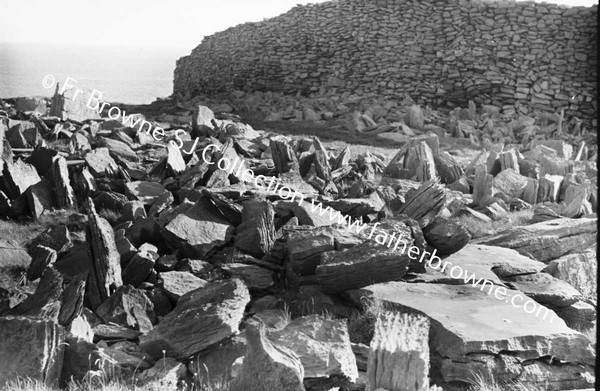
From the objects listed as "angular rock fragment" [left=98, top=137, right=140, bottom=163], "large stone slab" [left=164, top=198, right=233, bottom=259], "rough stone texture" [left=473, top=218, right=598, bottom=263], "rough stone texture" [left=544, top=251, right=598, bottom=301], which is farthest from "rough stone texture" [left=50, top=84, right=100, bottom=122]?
"rough stone texture" [left=544, top=251, right=598, bottom=301]

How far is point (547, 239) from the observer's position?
22.1 feet

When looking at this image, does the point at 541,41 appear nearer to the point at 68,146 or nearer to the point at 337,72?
the point at 337,72

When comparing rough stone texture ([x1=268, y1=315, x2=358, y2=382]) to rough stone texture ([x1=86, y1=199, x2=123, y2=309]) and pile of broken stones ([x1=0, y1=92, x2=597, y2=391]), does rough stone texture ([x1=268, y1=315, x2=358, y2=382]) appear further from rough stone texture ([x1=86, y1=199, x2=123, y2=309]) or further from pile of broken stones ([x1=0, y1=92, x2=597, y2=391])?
rough stone texture ([x1=86, y1=199, x2=123, y2=309])

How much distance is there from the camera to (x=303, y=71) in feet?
64.1

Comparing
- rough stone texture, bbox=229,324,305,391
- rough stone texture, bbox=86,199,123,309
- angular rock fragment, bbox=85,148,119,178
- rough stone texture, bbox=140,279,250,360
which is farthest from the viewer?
angular rock fragment, bbox=85,148,119,178

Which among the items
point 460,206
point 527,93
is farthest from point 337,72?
point 460,206

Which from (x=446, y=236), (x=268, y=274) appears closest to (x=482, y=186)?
(x=446, y=236)

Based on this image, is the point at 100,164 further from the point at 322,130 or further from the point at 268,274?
the point at 322,130

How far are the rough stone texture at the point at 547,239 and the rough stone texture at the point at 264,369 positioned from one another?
3937mm

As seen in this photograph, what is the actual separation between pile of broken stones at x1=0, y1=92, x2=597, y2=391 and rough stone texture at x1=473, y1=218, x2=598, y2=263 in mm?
21

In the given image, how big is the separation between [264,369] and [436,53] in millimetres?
16097

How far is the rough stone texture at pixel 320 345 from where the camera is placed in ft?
12.9

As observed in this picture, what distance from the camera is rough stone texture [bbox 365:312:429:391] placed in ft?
9.21

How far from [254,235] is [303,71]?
47.6 feet
